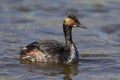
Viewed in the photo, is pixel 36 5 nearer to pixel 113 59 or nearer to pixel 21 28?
pixel 21 28

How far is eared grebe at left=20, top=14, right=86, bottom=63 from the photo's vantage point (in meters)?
13.9

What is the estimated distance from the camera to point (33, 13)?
735 inches

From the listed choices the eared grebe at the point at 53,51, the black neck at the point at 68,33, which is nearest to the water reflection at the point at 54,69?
the eared grebe at the point at 53,51

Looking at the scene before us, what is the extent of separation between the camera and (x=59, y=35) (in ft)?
53.9

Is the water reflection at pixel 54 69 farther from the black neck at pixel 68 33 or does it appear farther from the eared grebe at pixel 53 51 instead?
the black neck at pixel 68 33

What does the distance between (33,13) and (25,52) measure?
4.72 metres

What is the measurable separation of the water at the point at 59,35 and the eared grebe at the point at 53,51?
182mm

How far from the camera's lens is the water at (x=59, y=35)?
13227 mm

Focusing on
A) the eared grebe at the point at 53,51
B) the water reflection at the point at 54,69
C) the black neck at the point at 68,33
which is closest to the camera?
the water reflection at the point at 54,69

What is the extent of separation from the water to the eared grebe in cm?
18

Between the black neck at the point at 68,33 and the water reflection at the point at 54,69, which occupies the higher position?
the black neck at the point at 68,33

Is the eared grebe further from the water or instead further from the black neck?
the water

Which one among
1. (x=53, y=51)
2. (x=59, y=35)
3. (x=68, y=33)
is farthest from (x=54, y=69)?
(x=59, y=35)

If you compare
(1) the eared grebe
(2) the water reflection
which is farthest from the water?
(1) the eared grebe
